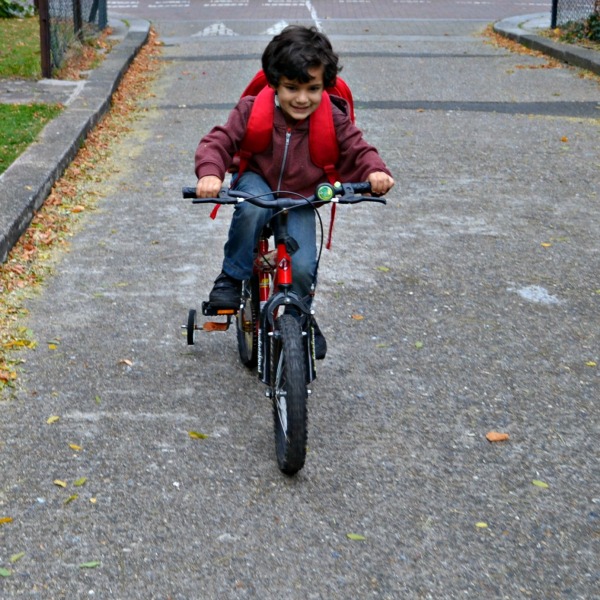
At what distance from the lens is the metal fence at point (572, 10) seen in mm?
16683

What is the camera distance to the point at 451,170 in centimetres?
902

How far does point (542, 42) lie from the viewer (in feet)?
53.6

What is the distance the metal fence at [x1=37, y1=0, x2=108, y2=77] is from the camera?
451 inches

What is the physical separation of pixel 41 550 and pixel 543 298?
350 centimetres

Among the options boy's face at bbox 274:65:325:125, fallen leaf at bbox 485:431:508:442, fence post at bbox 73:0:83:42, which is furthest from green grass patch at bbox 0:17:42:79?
fallen leaf at bbox 485:431:508:442

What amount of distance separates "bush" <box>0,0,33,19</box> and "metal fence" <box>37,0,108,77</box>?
3.13 m

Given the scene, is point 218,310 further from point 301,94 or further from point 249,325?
point 301,94

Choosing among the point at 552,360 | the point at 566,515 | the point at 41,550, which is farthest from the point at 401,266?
the point at 41,550

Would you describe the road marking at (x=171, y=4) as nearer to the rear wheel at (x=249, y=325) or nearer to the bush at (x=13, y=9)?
the bush at (x=13, y=9)

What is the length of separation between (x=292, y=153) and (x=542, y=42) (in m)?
13.0

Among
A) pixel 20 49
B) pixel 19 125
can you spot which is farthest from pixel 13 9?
pixel 19 125

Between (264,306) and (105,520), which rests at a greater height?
(264,306)

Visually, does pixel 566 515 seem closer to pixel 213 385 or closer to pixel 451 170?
pixel 213 385

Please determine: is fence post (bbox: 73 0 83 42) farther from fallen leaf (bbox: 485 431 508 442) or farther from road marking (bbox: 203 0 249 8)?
road marking (bbox: 203 0 249 8)
